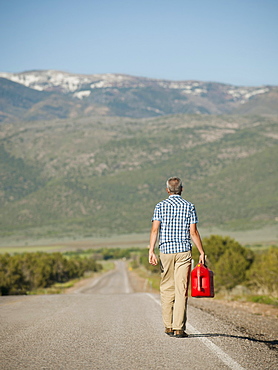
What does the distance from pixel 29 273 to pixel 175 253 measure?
48.9m

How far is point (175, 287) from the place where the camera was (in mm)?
8312

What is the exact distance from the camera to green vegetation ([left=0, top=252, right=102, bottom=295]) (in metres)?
43.8

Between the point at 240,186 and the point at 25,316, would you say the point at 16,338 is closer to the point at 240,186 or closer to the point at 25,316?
the point at 25,316

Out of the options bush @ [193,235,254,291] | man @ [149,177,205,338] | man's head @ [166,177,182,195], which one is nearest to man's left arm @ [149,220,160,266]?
man @ [149,177,205,338]

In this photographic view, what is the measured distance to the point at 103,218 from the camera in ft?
627

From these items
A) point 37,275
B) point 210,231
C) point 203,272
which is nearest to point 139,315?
point 203,272

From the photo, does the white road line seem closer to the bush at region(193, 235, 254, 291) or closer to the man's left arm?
the man's left arm

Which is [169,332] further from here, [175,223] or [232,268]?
[232,268]

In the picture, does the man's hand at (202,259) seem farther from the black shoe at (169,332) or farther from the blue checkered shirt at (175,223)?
the black shoe at (169,332)

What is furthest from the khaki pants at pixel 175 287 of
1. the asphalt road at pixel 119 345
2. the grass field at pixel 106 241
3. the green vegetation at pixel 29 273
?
the grass field at pixel 106 241

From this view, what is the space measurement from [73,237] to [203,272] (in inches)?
6638

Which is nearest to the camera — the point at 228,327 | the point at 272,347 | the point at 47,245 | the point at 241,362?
the point at 241,362

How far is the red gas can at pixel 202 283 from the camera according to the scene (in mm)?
8352

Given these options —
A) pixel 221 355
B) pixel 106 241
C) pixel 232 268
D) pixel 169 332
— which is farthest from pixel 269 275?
pixel 106 241
